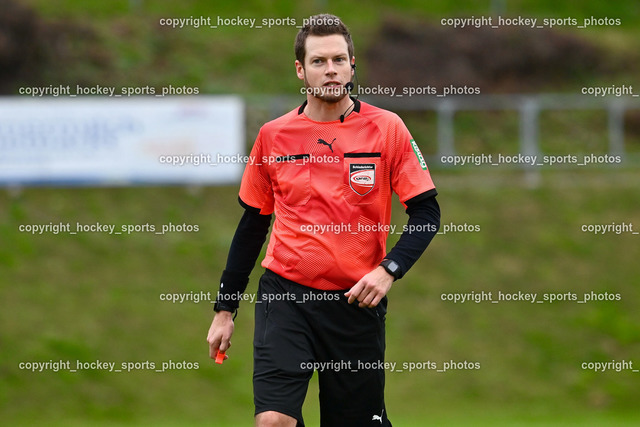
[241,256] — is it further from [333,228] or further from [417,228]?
[417,228]

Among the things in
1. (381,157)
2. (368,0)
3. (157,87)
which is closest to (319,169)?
(381,157)

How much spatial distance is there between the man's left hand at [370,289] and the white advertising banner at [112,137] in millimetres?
9689

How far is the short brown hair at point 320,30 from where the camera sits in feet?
14.7

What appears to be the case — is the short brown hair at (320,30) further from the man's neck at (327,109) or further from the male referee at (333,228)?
the man's neck at (327,109)

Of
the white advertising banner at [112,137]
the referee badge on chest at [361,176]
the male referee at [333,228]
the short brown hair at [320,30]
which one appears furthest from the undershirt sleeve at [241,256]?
the white advertising banner at [112,137]

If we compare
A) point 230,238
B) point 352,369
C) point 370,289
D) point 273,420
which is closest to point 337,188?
point 370,289

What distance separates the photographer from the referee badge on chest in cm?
448

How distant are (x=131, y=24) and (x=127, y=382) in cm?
1100

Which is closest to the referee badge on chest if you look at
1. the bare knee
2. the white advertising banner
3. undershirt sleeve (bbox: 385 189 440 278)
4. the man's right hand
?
undershirt sleeve (bbox: 385 189 440 278)

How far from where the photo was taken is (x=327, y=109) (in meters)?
4.56

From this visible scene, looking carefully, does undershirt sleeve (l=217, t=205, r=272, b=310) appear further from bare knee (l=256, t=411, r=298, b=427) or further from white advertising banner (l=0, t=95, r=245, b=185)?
white advertising banner (l=0, t=95, r=245, b=185)

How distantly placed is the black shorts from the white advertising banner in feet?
30.6

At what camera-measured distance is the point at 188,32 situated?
20.2 metres

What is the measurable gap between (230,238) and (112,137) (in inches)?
88.5
